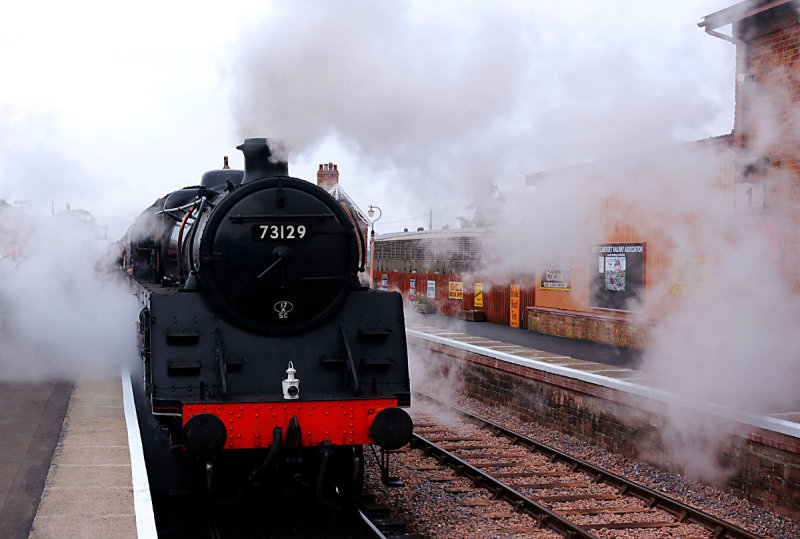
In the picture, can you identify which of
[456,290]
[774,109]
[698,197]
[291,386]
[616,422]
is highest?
[774,109]

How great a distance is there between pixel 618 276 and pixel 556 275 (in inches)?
86.7

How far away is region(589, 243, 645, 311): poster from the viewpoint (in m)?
13.5

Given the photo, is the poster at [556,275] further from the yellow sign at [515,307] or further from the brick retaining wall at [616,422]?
the brick retaining wall at [616,422]

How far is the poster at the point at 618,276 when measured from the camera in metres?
13.5

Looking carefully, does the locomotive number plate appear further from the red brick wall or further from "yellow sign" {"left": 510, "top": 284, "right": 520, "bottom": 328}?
"yellow sign" {"left": 510, "top": 284, "right": 520, "bottom": 328}

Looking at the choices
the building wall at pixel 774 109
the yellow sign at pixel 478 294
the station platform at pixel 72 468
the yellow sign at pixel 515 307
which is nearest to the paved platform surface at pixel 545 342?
the yellow sign at pixel 515 307

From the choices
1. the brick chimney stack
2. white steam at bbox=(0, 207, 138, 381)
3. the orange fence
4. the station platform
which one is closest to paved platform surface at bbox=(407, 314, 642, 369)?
the orange fence

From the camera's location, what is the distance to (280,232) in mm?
5523

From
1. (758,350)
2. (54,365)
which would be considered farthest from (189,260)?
(758,350)

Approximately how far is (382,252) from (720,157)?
16139mm

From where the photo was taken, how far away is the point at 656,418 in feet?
24.7

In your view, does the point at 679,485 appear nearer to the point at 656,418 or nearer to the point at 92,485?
the point at 656,418

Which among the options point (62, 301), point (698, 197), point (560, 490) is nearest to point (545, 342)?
point (698, 197)

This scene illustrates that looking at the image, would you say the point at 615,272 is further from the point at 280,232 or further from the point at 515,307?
the point at 280,232
